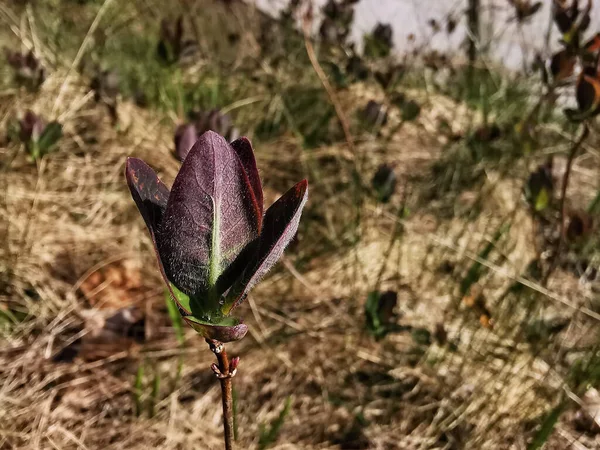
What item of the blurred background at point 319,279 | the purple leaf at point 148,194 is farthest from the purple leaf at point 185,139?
the purple leaf at point 148,194

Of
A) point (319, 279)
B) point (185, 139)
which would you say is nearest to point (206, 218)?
point (185, 139)

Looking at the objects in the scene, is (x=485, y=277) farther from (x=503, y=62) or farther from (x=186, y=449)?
(x=503, y=62)

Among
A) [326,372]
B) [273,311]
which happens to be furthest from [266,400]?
[273,311]

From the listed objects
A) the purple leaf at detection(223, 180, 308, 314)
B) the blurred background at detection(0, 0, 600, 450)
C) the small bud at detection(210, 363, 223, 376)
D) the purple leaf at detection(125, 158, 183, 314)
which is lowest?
the blurred background at detection(0, 0, 600, 450)

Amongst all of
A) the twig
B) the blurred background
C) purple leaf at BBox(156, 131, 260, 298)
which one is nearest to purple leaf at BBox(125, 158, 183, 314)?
purple leaf at BBox(156, 131, 260, 298)

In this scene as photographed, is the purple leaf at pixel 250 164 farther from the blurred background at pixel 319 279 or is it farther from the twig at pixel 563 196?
the twig at pixel 563 196

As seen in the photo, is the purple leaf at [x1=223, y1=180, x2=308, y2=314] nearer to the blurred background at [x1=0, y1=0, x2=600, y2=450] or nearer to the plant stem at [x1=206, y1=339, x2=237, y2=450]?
the plant stem at [x1=206, y1=339, x2=237, y2=450]
